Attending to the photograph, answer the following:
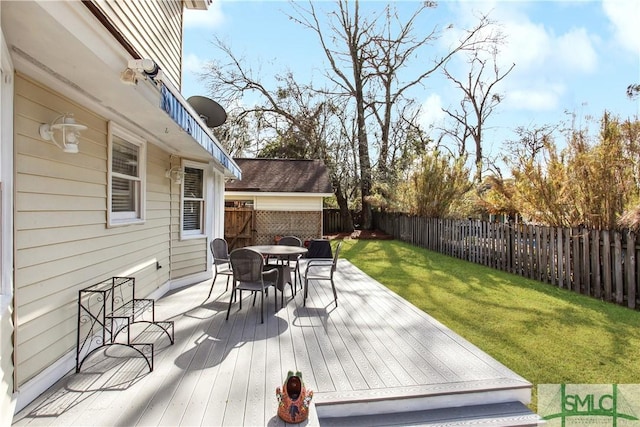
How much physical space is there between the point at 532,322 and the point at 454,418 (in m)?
2.79

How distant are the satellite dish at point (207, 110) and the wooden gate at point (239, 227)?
654cm

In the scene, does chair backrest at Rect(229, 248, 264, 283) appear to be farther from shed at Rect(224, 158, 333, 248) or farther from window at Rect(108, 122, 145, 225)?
shed at Rect(224, 158, 333, 248)

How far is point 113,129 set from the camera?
399 cm

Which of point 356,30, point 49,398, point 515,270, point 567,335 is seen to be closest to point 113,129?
point 49,398

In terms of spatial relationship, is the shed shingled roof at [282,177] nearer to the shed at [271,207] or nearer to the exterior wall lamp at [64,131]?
the shed at [271,207]

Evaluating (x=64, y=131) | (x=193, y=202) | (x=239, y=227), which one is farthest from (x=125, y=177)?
(x=239, y=227)

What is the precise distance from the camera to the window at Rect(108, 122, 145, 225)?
13.5 ft

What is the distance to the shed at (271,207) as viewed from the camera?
535 inches

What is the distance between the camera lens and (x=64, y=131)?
9.36ft

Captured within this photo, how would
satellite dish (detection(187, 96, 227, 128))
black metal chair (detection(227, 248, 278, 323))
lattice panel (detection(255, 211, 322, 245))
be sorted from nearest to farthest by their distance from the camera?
black metal chair (detection(227, 248, 278, 323)) < satellite dish (detection(187, 96, 227, 128)) < lattice panel (detection(255, 211, 322, 245))

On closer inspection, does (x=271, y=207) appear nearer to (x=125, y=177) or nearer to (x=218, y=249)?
(x=218, y=249)
